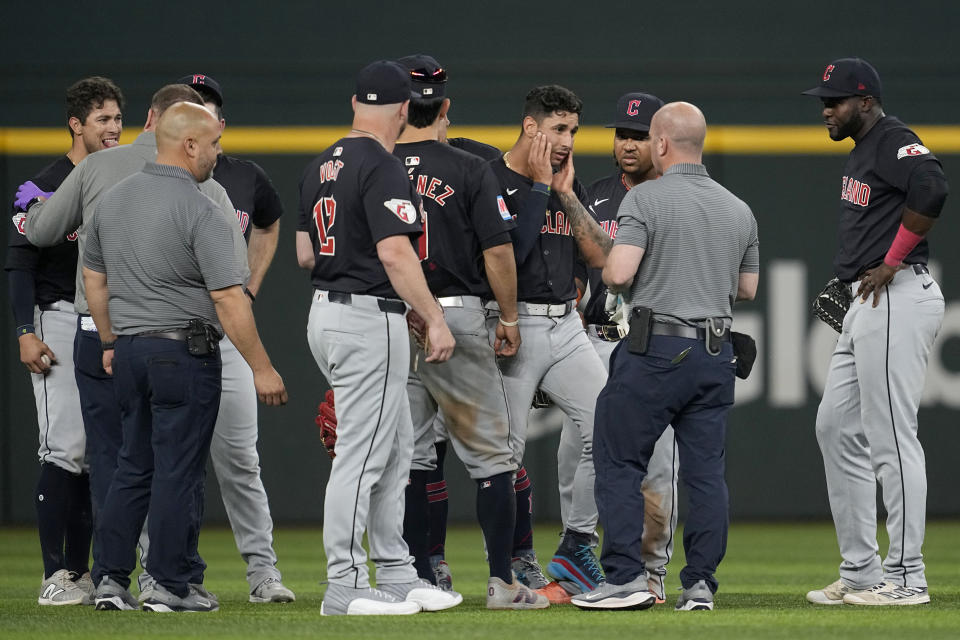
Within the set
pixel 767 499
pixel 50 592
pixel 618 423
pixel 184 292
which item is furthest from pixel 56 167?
pixel 767 499

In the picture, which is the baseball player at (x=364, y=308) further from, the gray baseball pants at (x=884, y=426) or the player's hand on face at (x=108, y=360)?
the gray baseball pants at (x=884, y=426)

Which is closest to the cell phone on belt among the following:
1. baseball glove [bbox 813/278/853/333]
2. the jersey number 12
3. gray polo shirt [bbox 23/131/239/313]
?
baseball glove [bbox 813/278/853/333]

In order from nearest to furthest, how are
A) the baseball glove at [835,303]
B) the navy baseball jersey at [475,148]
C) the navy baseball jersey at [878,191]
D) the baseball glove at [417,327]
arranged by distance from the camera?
the baseball glove at [417,327] < the navy baseball jersey at [878,191] < the baseball glove at [835,303] < the navy baseball jersey at [475,148]

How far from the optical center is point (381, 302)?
17.0 ft

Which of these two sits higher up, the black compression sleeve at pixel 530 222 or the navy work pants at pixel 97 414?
the black compression sleeve at pixel 530 222

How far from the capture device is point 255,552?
6066 mm

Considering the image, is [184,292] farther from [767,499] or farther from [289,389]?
[767,499]

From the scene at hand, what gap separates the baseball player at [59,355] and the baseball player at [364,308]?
53.5 inches

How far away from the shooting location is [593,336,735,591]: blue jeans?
5.24 m

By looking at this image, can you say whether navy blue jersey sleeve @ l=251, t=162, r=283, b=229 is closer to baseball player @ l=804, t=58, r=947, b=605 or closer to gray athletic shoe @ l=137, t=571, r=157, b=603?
gray athletic shoe @ l=137, t=571, r=157, b=603

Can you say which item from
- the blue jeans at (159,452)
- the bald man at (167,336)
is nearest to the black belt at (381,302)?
the bald man at (167,336)

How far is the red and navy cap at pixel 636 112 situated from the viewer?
6.26 meters

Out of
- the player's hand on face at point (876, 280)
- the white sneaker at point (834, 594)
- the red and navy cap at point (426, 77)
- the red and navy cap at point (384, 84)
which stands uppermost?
the red and navy cap at point (426, 77)

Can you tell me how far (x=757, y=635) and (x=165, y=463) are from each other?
218 centimetres
